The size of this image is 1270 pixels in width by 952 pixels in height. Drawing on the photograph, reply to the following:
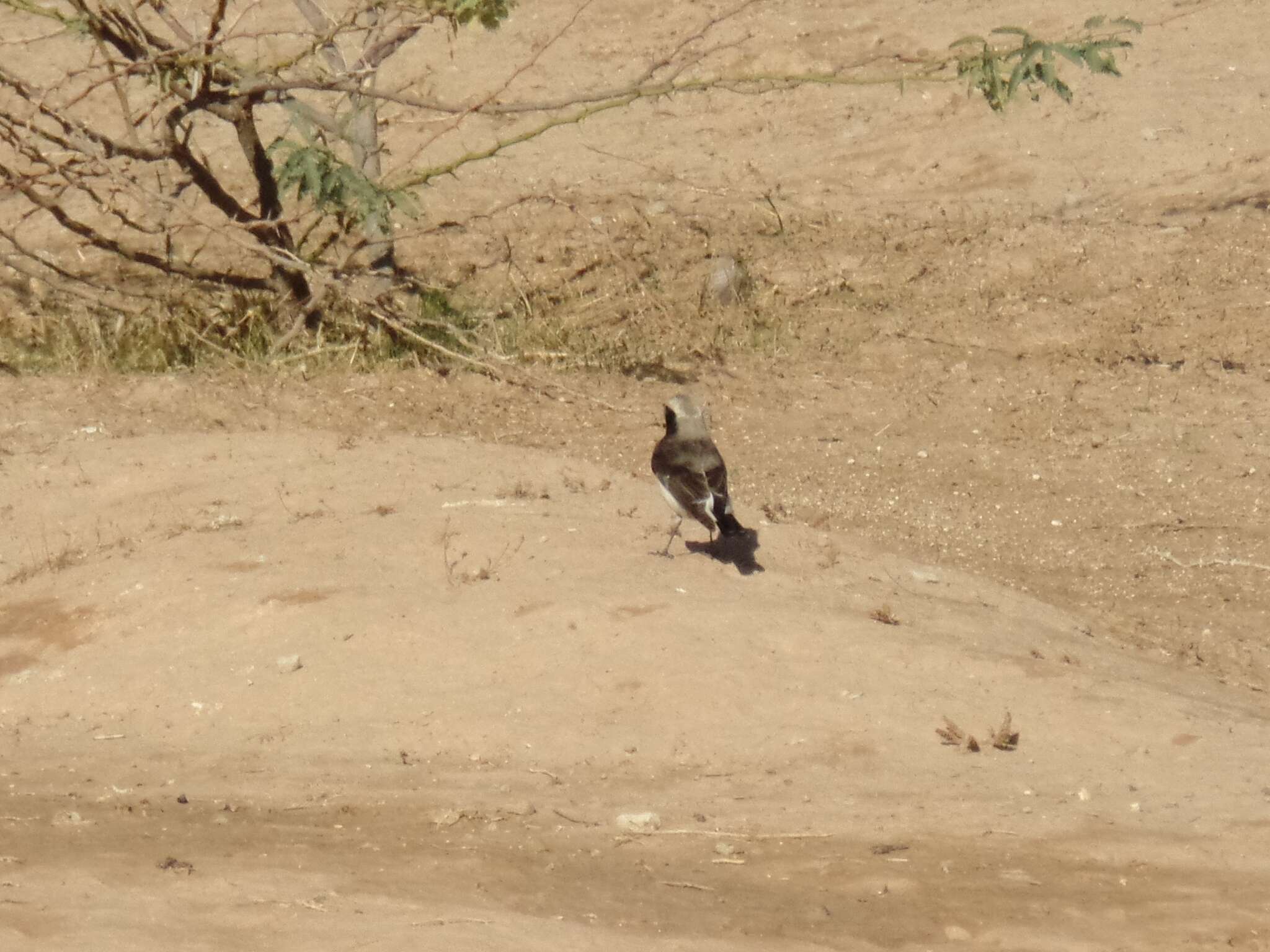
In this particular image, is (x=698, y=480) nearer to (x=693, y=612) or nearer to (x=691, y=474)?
(x=691, y=474)

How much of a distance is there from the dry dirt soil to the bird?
226 mm

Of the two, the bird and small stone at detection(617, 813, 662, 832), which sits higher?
the bird

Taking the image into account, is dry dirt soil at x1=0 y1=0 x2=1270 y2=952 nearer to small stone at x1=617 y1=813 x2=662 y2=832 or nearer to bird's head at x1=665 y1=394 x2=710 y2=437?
small stone at x1=617 y1=813 x2=662 y2=832

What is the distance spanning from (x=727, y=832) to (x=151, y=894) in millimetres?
1580

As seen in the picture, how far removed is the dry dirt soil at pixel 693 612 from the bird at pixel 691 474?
0.74ft

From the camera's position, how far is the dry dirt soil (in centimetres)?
447

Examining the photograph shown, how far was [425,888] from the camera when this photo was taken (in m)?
4.36

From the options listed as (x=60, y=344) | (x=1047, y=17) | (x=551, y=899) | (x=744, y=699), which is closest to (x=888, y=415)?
(x=744, y=699)

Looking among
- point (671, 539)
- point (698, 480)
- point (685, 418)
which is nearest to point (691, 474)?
point (698, 480)

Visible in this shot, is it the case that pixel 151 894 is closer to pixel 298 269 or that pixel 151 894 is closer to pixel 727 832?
pixel 727 832

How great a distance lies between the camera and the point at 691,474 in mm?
6715

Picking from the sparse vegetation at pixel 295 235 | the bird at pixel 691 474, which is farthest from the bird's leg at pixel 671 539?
the sparse vegetation at pixel 295 235

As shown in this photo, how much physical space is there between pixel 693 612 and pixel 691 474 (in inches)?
28.7

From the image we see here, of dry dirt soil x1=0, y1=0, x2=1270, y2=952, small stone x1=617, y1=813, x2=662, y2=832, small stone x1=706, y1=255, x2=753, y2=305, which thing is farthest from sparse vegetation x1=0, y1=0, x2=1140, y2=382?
small stone x1=617, y1=813, x2=662, y2=832
